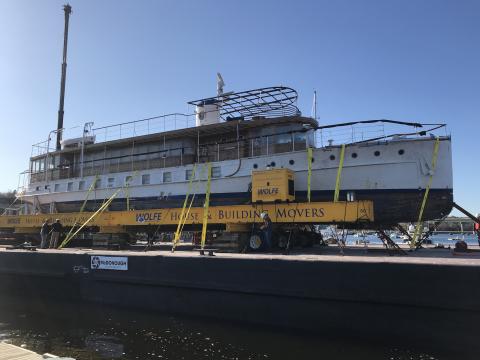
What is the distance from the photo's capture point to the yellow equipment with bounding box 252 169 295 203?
14430mm

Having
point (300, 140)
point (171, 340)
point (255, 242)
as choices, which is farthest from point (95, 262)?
point (300, 140)

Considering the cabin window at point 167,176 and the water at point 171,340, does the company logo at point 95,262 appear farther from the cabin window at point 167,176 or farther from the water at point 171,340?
the cabin window at point 167,176

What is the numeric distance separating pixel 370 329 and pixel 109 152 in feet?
66.4

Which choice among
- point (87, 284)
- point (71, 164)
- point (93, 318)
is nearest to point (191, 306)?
point (93, 318)

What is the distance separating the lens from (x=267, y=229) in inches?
521

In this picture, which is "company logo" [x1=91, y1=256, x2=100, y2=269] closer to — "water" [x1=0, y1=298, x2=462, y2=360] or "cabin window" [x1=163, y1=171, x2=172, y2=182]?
"water" [x1=0, y1=298, x2=462, y2=360]

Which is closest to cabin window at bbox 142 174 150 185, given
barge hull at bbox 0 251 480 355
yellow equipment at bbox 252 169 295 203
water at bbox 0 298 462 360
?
yellow equipment at bbox 252 169 295 203

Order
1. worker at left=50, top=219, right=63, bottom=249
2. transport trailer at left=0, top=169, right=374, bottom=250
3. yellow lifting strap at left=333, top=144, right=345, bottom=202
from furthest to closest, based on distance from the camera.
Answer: worker at left=50, top=219, right=63, bottom=249, yellow lifting strap at left=333, top=144, right=345, bottom=202, transport trailer at left=0, top=169, right=374, bottom=250

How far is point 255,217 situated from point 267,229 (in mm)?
1097

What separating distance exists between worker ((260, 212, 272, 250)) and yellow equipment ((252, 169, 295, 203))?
1.25 m

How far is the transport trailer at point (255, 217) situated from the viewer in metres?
13.0

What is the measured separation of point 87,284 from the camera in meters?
11.9

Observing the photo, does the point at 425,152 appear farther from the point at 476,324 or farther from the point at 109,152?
the point at 109,152

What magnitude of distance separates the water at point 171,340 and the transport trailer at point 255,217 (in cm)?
309
